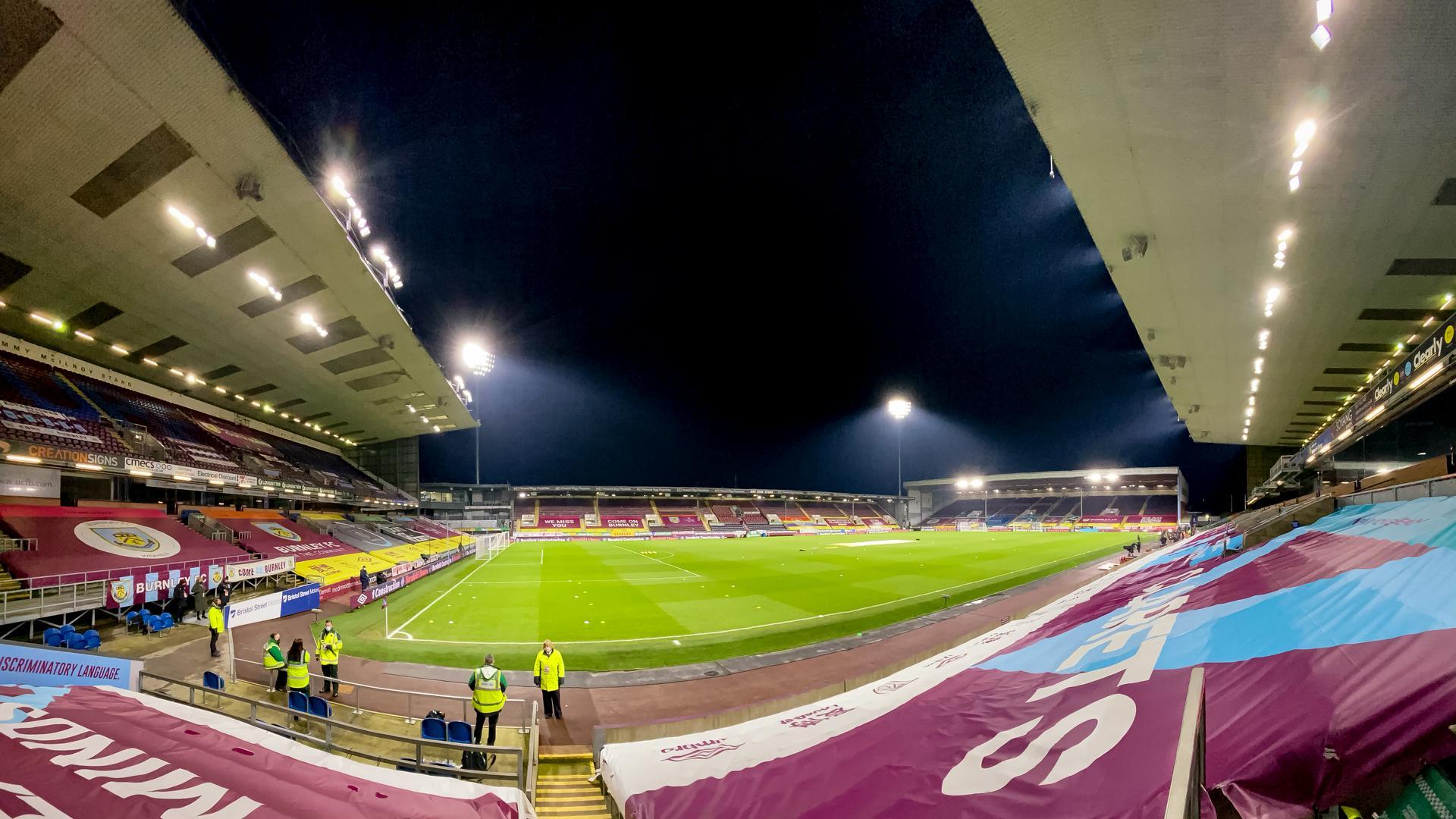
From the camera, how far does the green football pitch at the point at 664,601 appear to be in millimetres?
13758

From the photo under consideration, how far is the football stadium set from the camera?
8.80 ft

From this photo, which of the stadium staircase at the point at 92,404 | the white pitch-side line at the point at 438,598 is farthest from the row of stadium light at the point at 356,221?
the white pitch-side line at the point at 438,598

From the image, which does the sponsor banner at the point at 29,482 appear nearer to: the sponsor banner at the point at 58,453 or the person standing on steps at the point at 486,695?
the sponsor banner at the point at 58,453

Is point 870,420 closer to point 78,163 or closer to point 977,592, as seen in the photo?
point 977,592

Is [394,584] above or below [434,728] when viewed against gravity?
below

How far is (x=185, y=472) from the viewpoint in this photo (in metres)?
20.2

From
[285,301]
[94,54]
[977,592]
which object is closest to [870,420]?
[977,592]

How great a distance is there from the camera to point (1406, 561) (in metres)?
3.36

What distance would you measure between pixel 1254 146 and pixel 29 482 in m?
32.5

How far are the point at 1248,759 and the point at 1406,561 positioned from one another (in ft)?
8.60

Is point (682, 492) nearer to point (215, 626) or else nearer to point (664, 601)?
point (664, 601)

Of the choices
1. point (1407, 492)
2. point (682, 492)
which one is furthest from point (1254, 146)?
point (682, 492)

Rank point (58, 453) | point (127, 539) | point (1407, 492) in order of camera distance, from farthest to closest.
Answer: point (127, 539) < point (58, 453) < point (1407, 492)

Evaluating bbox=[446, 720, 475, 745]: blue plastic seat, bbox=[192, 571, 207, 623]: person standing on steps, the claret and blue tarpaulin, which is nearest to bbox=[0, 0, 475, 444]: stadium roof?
bbox=[192, 571, 207, 623]: person standing on steps
